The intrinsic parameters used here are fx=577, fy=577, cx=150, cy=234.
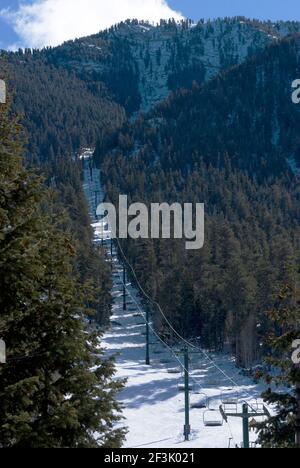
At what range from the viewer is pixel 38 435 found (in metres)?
7.65

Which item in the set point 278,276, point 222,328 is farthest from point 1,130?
point 222,328

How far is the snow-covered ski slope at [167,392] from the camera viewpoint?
2725 centimetres

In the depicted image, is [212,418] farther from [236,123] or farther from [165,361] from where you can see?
[236,123]

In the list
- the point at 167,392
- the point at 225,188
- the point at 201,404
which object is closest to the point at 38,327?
the point at 201,404

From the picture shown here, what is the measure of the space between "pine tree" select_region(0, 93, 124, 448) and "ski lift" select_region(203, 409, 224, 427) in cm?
2189

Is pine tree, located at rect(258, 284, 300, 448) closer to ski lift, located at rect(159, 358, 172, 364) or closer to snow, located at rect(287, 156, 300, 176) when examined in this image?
ski lift, located at rect(159, 358, 172, 364)

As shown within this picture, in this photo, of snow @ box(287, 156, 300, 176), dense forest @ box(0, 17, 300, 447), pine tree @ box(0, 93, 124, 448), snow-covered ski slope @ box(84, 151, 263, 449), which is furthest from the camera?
snow @ box(287, 156, 300, 176)

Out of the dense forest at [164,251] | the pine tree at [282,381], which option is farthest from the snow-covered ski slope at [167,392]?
the pine tree at [282,381]

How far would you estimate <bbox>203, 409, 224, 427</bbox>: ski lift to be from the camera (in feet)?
97.1

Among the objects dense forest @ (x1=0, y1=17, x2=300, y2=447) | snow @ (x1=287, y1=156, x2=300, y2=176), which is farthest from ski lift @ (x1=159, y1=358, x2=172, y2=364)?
snow @ (x1=287, y1=156, x2=300, y2=176)

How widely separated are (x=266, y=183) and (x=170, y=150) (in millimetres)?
31769

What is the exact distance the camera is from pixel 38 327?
853 centimetres
